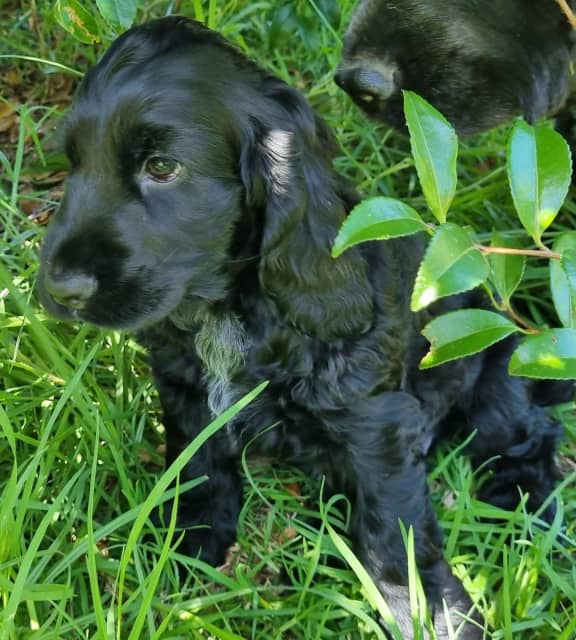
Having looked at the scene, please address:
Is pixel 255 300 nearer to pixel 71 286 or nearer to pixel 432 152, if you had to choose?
pixel 71 286

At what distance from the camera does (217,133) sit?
4.84ft

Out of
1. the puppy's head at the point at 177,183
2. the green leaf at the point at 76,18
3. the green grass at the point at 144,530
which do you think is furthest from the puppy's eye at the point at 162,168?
the green grass at the point at 144,530

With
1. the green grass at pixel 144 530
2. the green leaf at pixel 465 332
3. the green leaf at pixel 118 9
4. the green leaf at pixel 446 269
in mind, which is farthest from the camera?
the green grass at pixel 144 530

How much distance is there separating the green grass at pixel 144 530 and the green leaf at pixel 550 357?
58 centimetres

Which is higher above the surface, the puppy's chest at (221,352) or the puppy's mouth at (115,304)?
the puppy's mouth at (115,304)

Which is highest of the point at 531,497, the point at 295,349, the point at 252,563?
the point at 295,349

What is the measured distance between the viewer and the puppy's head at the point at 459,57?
76.4 inches

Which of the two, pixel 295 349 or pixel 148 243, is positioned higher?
pixel 148 243

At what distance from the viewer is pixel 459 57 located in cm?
195

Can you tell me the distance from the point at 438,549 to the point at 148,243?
0.92 m

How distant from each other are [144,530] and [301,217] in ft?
2.77

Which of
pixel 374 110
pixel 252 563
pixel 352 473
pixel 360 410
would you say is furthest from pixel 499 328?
pixel 252 563

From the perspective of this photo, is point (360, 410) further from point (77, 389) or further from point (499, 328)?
point (77, 389)

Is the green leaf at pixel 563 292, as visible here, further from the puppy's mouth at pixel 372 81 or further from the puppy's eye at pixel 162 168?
the puppy's mouth at pixel 372 81
